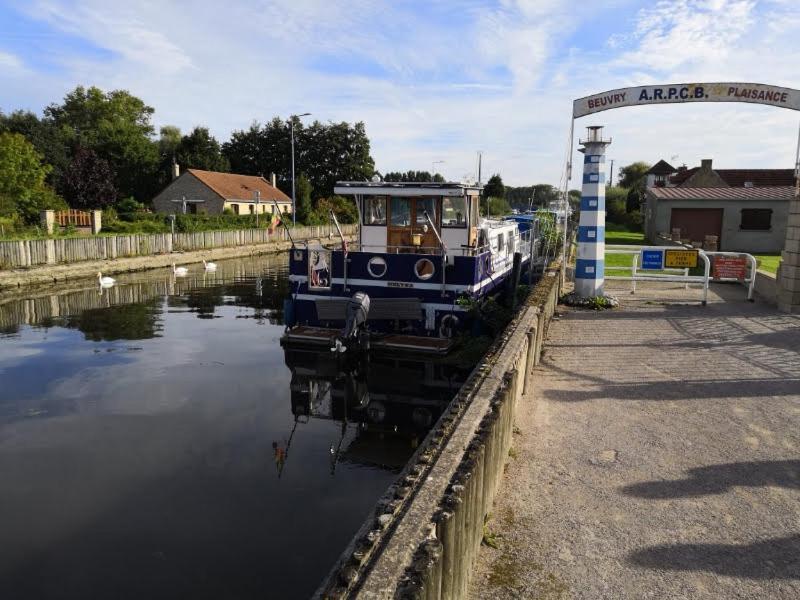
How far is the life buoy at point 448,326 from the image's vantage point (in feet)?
47.4

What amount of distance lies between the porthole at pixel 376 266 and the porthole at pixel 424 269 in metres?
0.78

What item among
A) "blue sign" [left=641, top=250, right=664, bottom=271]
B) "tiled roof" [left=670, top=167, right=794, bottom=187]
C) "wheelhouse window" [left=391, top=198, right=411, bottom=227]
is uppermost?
"tiled roof" [left=670, top=167, right=794, bottom=187]

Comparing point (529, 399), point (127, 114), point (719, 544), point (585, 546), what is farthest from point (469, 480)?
point (127, 114)

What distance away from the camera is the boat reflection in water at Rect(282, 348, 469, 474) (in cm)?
977

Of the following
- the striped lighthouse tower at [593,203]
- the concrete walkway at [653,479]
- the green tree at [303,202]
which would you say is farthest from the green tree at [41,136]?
the concrete walkway at [653,479]

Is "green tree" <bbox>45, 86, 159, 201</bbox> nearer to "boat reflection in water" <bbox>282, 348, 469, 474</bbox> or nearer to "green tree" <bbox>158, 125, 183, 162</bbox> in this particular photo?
"green tree" <bbox>158, 125, 183, 162</bbox>

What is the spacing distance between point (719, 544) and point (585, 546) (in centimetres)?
112

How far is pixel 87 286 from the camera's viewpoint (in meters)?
25.8

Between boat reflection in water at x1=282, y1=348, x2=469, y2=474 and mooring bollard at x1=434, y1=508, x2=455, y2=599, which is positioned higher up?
mooring bollard at x1=434, y1=508, x2=455, y2=599

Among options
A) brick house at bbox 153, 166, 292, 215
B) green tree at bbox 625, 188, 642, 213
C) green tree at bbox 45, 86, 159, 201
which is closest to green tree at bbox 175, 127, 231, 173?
green tree at bbox 45, 86, 159, 201

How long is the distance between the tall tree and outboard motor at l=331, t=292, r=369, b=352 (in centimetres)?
4038

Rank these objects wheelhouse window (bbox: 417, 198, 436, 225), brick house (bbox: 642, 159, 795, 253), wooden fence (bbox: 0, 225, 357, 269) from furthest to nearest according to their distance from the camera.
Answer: brick house (bbox: 642, 159, 795, 253) < wooden fence (bbox: 0, 225, 357, 269) < wheelhouse window (bbox: 417, 198, 436, 225)

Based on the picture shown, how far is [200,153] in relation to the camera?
70.6 meters

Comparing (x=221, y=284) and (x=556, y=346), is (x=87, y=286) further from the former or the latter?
(x=556, y=346)
